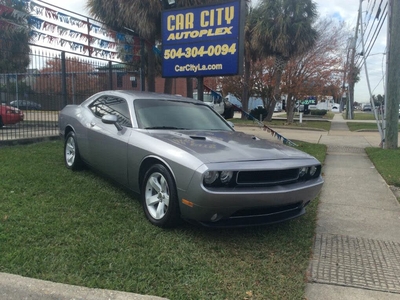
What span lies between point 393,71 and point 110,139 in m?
9.09

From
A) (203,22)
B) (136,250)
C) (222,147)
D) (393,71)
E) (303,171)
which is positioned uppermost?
(203,22)

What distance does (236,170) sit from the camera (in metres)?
3.43

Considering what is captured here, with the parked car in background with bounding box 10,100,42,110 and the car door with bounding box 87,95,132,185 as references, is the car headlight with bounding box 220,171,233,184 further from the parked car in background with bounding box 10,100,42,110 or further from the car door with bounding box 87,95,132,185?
the parked car in background with bounding box 10,100,42,110

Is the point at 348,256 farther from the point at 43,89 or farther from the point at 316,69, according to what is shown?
the point at 316,69

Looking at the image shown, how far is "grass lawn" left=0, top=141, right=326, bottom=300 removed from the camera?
9.62 feet

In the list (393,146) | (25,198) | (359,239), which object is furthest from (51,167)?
(393,146)

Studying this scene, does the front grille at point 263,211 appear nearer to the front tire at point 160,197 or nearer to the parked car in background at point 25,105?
the front tire at point 160,197

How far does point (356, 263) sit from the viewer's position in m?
3.51

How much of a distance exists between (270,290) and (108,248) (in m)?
1.53

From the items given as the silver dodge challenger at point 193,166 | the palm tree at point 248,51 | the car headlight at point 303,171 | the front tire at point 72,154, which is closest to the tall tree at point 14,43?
the front tire at point 72,154

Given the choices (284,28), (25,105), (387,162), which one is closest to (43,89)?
(25,105)

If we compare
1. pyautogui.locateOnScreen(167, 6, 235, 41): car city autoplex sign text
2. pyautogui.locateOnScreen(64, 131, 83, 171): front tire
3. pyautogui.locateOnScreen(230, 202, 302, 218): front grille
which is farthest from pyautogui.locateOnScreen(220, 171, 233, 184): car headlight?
pyautogui.locateOnScreen(167, 6, 235, 41): car city autoplex sign text

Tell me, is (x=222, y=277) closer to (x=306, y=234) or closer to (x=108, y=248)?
(x=108, y=248)

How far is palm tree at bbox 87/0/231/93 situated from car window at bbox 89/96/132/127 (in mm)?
8021
